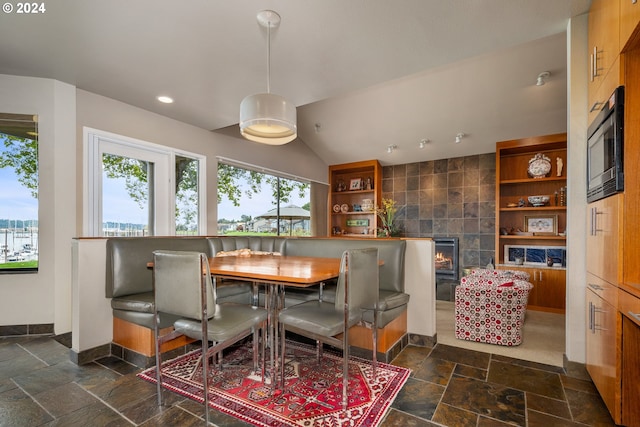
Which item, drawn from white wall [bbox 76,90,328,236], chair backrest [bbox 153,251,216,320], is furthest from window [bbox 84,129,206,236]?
chair backrest [bbox 153,251,216,320]

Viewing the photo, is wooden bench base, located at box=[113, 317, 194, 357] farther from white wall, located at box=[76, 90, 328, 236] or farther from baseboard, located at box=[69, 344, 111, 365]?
white wall, located at box=[76, 90, 328, 236]

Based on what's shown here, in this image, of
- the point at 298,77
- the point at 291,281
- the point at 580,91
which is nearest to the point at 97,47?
the point at 298,77

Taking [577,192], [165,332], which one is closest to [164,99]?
[165,332]

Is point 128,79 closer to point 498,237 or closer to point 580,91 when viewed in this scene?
point 580,91

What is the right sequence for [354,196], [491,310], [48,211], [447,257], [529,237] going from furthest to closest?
[354,196] < [447,257] < [529,237] < [48,211] < [491,310]

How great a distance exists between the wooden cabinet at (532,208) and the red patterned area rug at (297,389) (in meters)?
3.07

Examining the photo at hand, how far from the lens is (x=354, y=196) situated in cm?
659

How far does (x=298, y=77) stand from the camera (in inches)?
116

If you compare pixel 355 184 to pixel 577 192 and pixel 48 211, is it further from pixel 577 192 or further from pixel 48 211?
pixel 48 211

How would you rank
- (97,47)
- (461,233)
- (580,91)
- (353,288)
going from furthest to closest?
1. (461,233)
2. (97,47)
3. (580,91)
4. (353,288)

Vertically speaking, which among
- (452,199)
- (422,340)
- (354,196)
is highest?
(354,196)

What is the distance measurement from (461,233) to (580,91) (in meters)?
3.35

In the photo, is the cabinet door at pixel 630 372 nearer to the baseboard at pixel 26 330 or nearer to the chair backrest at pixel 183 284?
the chair backrest at pixel 183 284

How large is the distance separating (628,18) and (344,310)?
6.75ft
